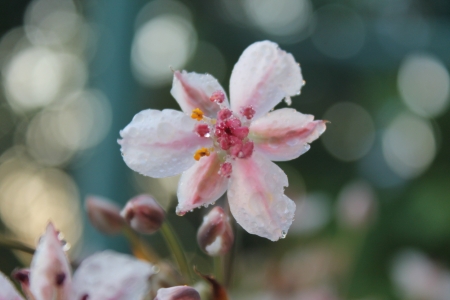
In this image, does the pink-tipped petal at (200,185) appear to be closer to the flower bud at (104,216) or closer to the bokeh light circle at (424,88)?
the flower bud at (104,216)

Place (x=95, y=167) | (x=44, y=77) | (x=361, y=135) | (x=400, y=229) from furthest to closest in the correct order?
(x=44, y=77) → (x=361, y=135) → (x=400, y=229) → (x=95, y=167)

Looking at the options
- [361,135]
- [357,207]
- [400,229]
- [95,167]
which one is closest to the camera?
[357,207]

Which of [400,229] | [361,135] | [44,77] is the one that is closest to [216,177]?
[400,229]

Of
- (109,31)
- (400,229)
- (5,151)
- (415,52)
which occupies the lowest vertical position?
(5,151)

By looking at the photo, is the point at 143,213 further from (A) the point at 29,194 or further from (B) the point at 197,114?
(A) the point at 29,194

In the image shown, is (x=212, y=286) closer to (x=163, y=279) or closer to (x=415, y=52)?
(x=163, y=279)

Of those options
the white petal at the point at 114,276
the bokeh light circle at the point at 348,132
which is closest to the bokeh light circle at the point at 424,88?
the bokeh light circle at the point at 348,132

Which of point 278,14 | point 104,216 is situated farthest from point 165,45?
point 104,216
